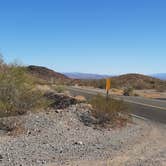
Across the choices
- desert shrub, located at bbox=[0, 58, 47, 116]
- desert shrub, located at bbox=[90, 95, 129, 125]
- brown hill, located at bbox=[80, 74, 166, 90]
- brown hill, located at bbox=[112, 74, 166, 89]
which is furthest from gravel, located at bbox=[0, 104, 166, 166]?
brown hill, located at bbox=[112, 74, 166, 89]

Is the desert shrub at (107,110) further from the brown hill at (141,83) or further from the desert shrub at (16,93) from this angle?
the brown hill at (141,83)

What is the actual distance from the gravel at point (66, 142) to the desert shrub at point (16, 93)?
0.99 m

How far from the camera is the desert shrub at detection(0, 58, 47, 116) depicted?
44.6 ft

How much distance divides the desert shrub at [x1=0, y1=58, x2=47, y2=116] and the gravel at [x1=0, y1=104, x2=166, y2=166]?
985 mm

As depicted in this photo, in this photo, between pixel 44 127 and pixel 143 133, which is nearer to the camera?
pixel 44 127

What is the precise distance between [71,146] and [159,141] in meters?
2.99

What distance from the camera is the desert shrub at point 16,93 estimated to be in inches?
536

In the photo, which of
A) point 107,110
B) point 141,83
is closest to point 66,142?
point 107,110

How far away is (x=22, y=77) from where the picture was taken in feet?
47.9

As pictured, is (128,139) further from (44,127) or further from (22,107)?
(22,107)

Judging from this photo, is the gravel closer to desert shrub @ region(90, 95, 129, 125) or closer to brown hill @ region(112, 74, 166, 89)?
desert shrub @ region(90, 95, 129, 125)

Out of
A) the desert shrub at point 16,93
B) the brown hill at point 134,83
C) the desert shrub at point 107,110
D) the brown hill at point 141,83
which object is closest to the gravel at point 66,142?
the desert shrub at point 107,110

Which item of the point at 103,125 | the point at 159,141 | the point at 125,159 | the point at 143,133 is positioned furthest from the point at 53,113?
the point at 125,159

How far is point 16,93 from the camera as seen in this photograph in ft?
45.8
